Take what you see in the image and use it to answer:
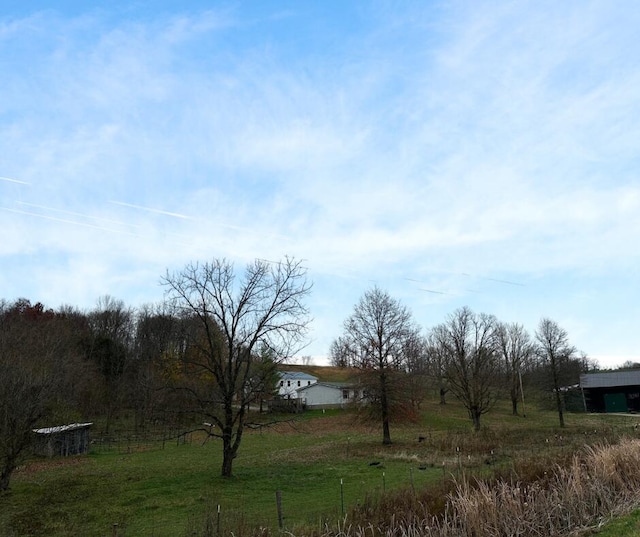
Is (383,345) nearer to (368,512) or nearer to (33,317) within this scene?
(368,512)

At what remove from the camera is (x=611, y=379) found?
62438 millimetres

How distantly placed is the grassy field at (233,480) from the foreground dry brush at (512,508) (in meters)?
1.55

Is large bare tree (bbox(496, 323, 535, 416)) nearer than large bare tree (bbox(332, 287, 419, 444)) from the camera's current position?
No

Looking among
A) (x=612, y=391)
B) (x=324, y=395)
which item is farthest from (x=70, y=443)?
(x=612, y=391)

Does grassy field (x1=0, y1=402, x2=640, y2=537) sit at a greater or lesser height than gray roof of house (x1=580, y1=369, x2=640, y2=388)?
lesser

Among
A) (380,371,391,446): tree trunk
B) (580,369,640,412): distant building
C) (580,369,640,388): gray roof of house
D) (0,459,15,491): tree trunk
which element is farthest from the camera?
(580,369,640,412): distant building

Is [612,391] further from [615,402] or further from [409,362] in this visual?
[409,362]

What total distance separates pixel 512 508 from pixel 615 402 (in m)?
62.4

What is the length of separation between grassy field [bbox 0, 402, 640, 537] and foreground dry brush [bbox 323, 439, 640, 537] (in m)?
1.55

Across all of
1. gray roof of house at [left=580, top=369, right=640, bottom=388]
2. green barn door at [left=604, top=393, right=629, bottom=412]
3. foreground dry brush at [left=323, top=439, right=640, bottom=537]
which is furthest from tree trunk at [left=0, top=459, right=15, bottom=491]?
green barn door at [left=604, top=393, right=629, bottom=412]

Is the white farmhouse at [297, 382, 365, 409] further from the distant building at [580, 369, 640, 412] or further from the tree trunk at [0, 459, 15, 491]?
the tree trunk at [0, 459, 15, 491]

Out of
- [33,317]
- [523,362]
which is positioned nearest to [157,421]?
[33,317]

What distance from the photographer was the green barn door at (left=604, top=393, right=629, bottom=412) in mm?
60781

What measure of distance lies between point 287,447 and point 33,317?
4514 cm
